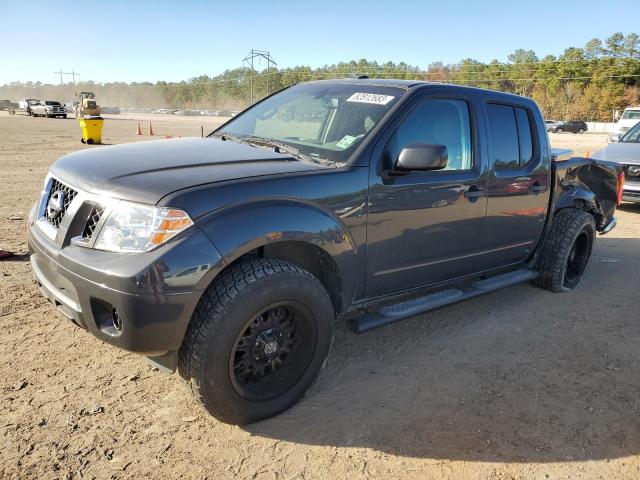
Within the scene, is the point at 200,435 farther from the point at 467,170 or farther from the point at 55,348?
the point at 467,170

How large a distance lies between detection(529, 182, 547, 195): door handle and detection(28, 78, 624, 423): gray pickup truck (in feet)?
0.07

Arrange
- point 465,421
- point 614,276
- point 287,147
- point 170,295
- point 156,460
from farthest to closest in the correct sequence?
point 614,276 < point 287,147 < point 465,421 < point 156,460 < point 170,295

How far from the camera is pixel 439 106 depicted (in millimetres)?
3656

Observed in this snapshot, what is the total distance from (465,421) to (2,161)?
13.6 metres

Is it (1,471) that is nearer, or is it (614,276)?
(1,471)

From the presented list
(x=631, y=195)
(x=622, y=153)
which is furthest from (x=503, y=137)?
(x=622, y=153)

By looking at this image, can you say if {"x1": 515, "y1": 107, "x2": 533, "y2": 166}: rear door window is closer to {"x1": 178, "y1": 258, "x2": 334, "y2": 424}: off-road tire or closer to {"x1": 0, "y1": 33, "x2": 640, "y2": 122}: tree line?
{"x1": 178, "y1": 258, "x2": 334, "y2": 424}: off-road tire

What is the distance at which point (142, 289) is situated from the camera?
7.59 ft

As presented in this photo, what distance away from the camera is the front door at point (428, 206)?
10.6 feet

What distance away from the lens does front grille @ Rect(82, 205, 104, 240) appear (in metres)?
2.57

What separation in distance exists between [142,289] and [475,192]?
2.46m

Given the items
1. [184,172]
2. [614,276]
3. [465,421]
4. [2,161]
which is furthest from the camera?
[2,161]

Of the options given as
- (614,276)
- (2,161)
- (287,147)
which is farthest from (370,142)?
(2,161)

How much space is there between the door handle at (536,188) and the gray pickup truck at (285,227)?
23mm
